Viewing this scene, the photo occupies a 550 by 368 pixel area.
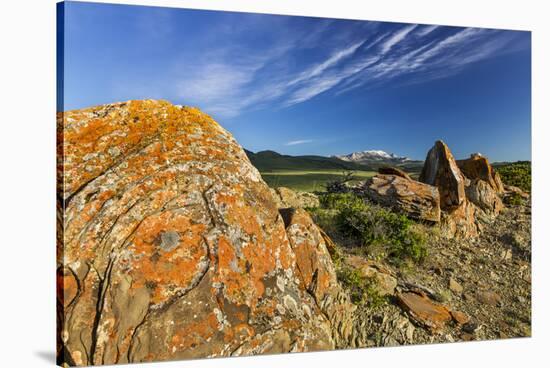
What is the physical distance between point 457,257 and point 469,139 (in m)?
2.08

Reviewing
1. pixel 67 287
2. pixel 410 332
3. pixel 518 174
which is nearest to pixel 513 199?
pixel 518 174

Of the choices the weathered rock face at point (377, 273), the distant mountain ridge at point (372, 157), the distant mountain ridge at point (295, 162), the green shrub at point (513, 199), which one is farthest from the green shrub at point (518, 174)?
the weathered rock face at point (377, 273)

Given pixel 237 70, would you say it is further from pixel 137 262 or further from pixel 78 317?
pixel 78 317

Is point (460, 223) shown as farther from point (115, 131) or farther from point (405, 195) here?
point (115, 131)

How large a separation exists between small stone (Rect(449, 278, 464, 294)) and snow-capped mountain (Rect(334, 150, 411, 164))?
2.25 m

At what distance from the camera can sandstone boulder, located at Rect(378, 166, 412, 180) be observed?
933 cm

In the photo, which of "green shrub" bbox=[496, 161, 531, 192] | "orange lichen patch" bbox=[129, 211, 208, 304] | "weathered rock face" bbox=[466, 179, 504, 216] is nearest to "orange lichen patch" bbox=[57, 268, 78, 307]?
"orange lichen patch" bbox=[129, 211, 208, 304]

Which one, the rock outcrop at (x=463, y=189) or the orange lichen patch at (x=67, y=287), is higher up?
the rock outcrop at (x=463, y=189)

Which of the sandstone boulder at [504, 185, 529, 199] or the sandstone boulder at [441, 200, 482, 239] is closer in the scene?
the sandstone boulder at [441, 200, 482, 239]

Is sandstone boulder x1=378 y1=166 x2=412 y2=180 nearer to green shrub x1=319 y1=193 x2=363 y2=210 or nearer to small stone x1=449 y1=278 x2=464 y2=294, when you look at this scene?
green shrub x1=319 y1=193 x2=363 y2=210

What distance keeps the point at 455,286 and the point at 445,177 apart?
2.35m

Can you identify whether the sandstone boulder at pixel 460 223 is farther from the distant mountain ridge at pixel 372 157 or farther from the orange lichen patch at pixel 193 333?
the orange lichen patch at pixel 193 333

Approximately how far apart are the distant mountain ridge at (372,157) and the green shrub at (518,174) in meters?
2.12

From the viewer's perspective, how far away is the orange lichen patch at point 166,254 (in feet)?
18.9
